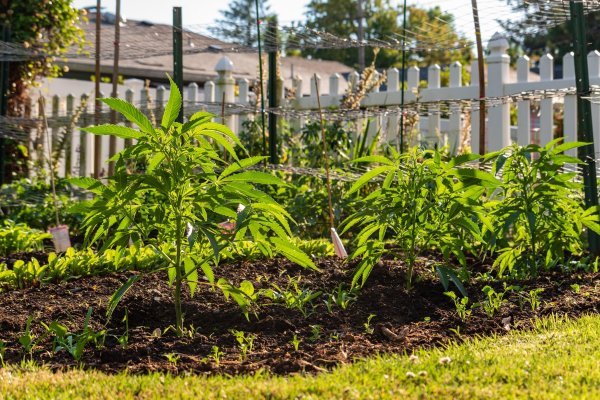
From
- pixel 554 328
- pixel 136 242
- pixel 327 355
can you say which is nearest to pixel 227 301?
pixel 136 242

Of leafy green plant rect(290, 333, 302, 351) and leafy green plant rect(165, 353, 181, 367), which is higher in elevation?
leafy green plant rect(290, 333, 302, 351)

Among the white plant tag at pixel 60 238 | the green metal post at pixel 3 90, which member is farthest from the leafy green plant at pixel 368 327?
the green metal post at pixel 3 90

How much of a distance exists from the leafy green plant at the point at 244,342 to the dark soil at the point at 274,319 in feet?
0.09

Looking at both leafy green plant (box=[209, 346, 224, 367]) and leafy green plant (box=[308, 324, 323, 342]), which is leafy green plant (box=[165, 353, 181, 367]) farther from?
leafy green plant (box=[308, 324, 323, 342])

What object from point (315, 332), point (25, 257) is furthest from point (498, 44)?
point (315, 332)

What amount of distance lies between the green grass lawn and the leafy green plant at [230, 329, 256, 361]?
12.0 inches

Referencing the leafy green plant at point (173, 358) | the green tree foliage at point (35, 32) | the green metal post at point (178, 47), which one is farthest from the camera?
the green tree foliage at point (35, 32)

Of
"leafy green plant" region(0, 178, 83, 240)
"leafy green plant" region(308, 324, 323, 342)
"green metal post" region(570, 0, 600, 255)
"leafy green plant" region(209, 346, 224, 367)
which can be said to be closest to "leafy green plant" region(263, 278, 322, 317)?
"leafy green plant" region(308, 324, 323, 342)

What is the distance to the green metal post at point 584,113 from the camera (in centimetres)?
553

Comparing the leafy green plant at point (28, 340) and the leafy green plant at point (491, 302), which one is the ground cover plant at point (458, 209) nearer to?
the leafy green plant at point (491, 302)

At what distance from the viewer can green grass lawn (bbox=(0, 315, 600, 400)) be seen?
2947 mm

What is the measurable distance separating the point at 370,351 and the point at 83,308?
1.58 metres

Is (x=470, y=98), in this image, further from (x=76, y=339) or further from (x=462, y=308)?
(x=76, y=339)

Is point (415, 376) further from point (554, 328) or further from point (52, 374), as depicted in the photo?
point (52, 374)
